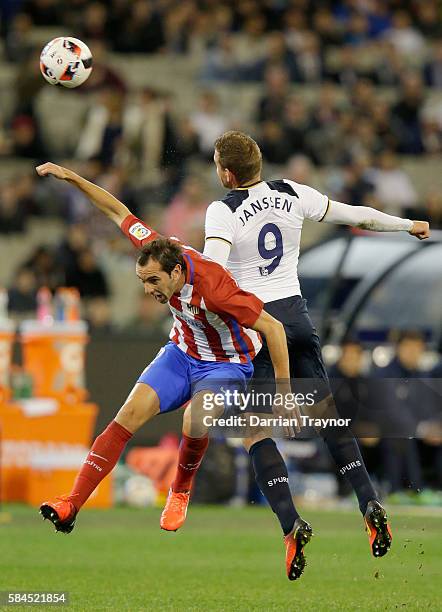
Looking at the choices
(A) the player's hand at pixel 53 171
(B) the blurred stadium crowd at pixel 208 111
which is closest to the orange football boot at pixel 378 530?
(A) the player's hand at pixel 53 171

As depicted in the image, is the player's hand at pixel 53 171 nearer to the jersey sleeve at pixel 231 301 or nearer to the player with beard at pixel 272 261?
the player with beard at pixel 272 261

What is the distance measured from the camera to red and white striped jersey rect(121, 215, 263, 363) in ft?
25.9

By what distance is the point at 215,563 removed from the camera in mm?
10352

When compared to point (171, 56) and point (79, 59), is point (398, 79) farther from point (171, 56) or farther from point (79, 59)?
point (79, 59)

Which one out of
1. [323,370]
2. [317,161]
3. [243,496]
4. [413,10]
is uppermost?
[413,10]

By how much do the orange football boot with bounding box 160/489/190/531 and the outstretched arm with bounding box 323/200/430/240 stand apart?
1.85 m

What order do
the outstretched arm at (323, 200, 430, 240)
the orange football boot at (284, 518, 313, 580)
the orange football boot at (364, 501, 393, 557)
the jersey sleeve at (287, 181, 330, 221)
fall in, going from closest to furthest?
the orange football boot at (284, 518, 313, 580) → the orange football boot at (364, 501, 393, 557) → the jersey sleeve at (287, 181, 330, 221) → the outstretched arm at (323, 200, 430, 240)

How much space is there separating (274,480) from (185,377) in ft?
2.51

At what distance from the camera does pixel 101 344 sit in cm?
1586

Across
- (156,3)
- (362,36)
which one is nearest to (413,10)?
(362,36)

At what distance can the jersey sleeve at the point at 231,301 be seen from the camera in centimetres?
786

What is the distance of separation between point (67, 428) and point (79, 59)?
6.16 metres

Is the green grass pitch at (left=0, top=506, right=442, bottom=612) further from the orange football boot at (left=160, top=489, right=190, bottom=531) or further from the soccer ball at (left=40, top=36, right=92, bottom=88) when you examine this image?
the soccer ball at (left=40, top=36, right=92, bottom=88)

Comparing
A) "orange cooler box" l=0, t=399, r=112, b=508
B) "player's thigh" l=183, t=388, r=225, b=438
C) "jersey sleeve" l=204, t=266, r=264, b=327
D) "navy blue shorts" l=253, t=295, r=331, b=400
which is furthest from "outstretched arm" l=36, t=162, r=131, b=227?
"orange cooler box" l=0, t=399, r=112, b=508
